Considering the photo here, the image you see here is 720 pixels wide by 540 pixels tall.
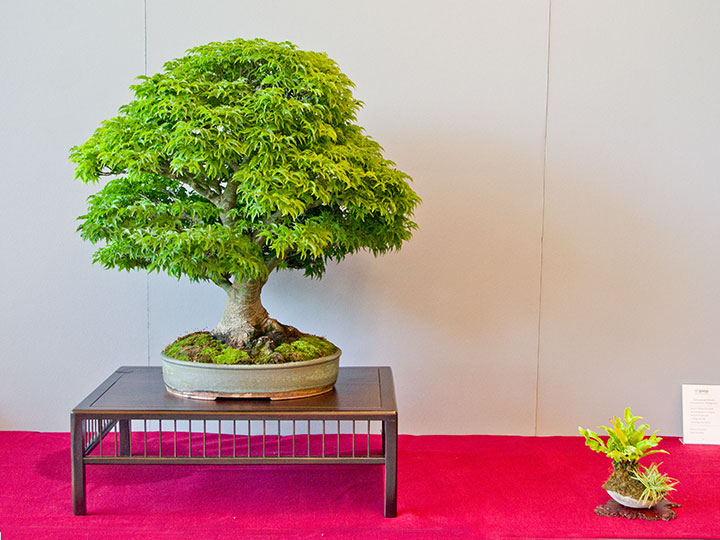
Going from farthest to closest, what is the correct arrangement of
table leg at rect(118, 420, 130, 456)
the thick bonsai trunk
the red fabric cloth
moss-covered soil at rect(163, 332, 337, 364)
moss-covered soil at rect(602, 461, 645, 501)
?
1. table leg at rect(118, 420, 130, 456)
2. the thick bonsai trunk
3. moss-covered soil at rect(163, 332, 337, 364)
4. moss-covered soil at rect(602, 461, 645, 501)
5. the red fabric cloth

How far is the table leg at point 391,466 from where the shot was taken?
1807mm

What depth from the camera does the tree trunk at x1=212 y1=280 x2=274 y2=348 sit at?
207 cm

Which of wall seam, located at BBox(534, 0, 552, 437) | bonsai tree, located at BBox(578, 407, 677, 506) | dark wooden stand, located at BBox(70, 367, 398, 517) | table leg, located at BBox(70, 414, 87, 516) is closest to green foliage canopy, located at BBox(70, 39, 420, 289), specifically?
dark wooden stand, located at BBox(70, 367, 398, 517)

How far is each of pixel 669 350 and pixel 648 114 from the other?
0.91 meters

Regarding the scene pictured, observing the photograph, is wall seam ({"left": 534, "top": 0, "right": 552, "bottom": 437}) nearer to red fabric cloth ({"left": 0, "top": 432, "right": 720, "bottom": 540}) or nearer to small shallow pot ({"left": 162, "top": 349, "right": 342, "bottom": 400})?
red fabric cloth ({"left": 0, "top": 432, "right": 720, "bottom": 540})

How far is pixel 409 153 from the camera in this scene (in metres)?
2.58

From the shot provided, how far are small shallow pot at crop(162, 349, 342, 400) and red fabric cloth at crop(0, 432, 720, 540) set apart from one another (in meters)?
0.31

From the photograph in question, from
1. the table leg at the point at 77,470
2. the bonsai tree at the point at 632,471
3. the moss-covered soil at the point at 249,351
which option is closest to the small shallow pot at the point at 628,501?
the bonsai tree at the point at 632,471

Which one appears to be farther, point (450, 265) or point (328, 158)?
point (450, 265)

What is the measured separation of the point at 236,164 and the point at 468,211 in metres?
1.04

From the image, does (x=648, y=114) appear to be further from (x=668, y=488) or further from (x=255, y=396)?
(x=255, y=396)

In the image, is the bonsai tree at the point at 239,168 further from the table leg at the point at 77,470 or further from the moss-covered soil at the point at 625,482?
the moss-covered soil at the point at 625,482

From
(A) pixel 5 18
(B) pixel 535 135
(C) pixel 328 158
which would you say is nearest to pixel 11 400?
(A) pixel 5 18

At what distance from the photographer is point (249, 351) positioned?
201 centimetres
